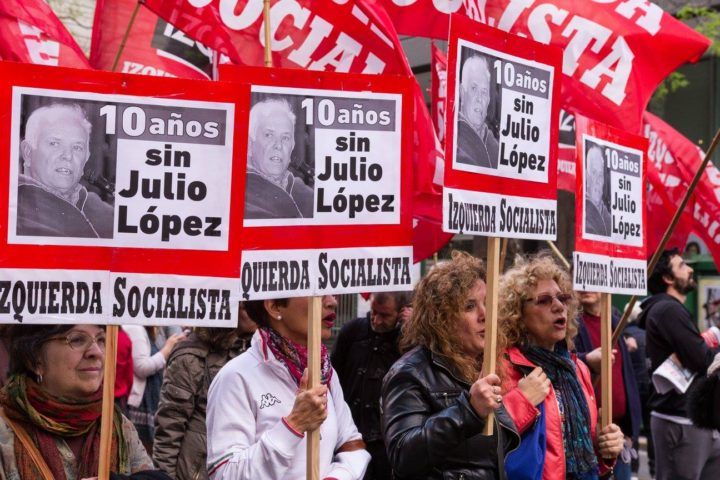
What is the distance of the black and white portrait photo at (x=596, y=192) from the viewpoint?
509 cm

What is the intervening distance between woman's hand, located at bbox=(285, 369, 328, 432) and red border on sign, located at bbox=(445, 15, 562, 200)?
3.38 feet

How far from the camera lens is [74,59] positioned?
6484 mm

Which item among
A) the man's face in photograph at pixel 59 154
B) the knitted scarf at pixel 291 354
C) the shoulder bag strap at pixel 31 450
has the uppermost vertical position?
the man's face in photograph at pixel 59 154

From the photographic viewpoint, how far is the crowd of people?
337 centimetres

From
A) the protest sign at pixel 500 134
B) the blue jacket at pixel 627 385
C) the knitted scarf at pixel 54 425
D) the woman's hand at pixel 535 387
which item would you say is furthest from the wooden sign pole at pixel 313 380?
the blue jacket at pixel 627 385

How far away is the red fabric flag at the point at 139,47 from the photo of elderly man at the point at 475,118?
3313 mm

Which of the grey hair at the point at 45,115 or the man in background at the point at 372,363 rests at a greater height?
the grey hair at the point at 45,115

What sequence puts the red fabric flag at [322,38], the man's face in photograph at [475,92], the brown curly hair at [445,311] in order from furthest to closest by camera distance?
the red fabric flag at [322,38]
the brown curly hair at [445,311]
the man's face in photograph at [475,92]

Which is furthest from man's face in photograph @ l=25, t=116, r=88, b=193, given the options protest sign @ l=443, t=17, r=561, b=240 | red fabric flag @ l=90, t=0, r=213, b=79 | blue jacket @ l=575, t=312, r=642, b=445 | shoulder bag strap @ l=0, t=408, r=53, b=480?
blue jacket @ l=575, t=312, r=642, b=445

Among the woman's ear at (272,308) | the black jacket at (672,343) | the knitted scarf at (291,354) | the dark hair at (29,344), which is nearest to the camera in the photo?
the dark hair at (29,344)

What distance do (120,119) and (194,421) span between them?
93.7 inches

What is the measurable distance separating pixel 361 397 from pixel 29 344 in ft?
10.0

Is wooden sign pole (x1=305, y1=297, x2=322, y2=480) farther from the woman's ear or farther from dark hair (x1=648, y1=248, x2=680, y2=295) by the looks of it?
dark hair (x1=648, y1=248, x2=680, y2=295)

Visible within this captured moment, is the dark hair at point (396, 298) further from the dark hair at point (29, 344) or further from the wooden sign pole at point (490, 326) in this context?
the dark hair at point (29, 344)
